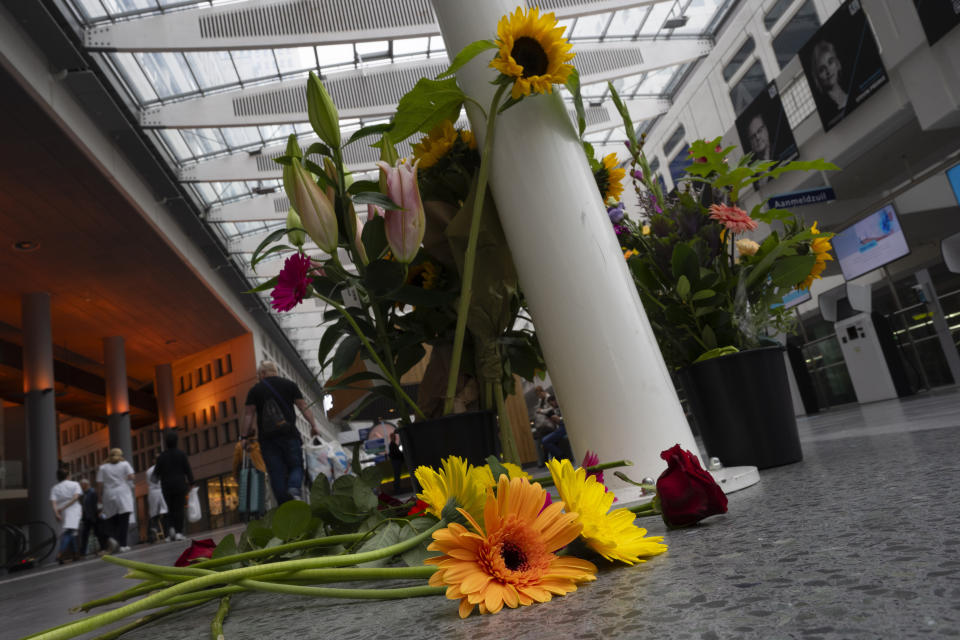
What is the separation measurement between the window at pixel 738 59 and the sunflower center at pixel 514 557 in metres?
15.8

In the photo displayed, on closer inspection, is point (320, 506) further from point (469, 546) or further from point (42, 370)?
point (42, 370)

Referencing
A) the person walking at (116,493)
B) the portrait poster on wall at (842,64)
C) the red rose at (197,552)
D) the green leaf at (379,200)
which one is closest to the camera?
the red rose at (197,552)

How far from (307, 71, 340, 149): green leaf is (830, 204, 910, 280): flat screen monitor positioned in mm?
11885

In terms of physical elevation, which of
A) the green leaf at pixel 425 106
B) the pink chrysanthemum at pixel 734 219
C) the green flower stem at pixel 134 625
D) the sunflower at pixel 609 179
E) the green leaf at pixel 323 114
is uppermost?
the green leaf at pixel 425 106

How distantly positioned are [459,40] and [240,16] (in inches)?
394

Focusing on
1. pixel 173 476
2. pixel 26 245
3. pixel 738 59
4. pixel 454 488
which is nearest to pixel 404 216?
pixel 454 488

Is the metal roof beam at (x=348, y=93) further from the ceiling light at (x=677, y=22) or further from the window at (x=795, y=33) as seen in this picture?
the window at (x=795, y=33)

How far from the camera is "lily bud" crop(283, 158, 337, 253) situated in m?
1.22

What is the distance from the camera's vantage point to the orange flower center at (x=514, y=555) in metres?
0.55

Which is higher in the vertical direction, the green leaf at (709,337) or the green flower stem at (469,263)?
the green flower stem at (469,263)

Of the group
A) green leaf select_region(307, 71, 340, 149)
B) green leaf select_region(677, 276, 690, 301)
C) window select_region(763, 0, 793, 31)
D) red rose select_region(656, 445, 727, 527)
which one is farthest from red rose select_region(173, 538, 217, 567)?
window select_region(763, 0, 793, 31)

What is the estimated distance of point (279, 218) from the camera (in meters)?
15.4

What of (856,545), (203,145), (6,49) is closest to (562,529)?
(856,545)

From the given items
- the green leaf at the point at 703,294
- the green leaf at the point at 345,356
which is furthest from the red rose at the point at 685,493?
the green leaf at the point at 703,294
